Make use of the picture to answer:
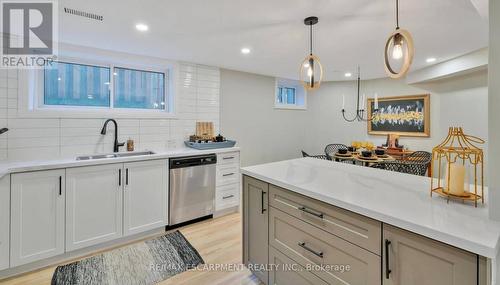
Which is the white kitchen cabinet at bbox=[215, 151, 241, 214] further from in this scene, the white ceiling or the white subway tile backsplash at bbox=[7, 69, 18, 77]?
the white subway tile backsplash at bbox=[7, 69, 18, 77]

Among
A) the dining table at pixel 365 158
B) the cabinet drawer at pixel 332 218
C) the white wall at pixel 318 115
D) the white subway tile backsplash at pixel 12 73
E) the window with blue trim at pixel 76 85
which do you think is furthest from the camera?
the white wall at pixel 318 115

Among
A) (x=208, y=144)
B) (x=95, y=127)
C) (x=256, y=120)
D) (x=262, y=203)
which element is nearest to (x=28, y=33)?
(x=95, y=127)

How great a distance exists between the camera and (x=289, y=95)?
5.68 meters

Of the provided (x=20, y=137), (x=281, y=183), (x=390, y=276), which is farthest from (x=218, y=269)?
(x=20, y=137)

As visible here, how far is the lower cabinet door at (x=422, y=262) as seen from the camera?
3.02ft

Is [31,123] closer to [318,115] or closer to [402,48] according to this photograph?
[402,48]

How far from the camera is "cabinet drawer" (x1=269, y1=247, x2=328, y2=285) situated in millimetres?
1542

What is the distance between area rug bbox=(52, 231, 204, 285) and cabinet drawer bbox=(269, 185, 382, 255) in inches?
49.0

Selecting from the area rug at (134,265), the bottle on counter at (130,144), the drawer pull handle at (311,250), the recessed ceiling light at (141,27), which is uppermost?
the recessed ceiling light at (141,27)

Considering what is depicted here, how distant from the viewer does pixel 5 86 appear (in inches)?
93.8

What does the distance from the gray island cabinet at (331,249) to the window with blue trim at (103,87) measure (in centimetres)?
230

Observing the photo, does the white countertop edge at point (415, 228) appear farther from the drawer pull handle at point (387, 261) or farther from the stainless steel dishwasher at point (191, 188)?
the stainless steel dishwasher at point (191, 188)

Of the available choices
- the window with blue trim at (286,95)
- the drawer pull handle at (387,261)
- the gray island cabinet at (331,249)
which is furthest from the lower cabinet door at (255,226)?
the window with blue trim at (286,95)

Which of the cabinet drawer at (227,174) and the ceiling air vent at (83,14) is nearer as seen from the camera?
the ceiling air vent at (83,14)
